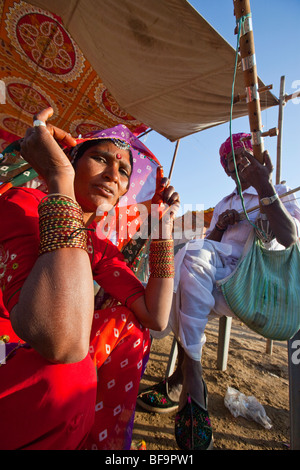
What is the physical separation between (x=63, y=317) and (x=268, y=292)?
1627 mm

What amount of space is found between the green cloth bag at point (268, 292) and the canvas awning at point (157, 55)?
2891 mm

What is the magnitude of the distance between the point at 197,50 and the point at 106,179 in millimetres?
2996

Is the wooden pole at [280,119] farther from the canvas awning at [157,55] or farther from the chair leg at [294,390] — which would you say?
the chair leg at [294,390]

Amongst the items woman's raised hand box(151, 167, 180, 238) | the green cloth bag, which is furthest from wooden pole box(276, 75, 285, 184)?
woman's raised hand box(151, 167, 180, 238)

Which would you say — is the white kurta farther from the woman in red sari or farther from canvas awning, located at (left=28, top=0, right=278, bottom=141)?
canvas awning, located at (left=28, top=0, right=278, bottom=141)

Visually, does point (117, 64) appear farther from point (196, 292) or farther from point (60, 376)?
point (60, 376)

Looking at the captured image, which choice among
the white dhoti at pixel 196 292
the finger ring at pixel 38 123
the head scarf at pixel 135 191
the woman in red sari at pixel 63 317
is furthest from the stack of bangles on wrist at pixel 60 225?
the white dhoti at pixel 196 292

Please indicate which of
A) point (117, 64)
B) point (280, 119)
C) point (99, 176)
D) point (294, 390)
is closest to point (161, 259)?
point (99, 176)

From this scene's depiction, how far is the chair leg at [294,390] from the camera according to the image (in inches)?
54.7

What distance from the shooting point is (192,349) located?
1581 mm

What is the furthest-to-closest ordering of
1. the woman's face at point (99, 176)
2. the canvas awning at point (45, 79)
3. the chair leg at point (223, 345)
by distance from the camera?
the canvas awning at point (45, 79)
the chair leg at point (223, 345)
the woman's face at point (99, 176)

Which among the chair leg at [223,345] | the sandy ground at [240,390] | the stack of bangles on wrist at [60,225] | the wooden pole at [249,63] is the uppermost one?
the wooden pole at [249,63]

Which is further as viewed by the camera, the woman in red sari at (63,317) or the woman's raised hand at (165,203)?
the woman's raised hand at (165,203)
